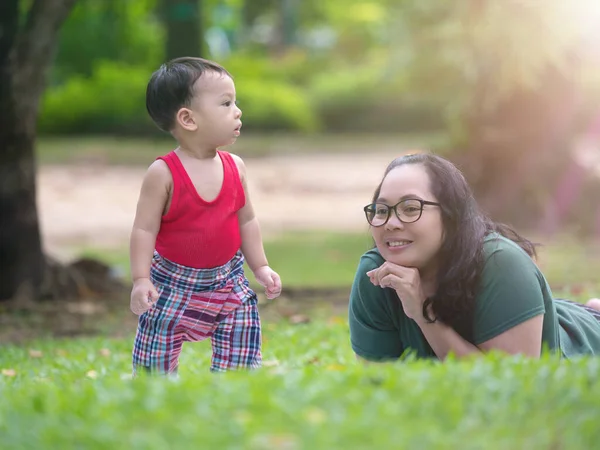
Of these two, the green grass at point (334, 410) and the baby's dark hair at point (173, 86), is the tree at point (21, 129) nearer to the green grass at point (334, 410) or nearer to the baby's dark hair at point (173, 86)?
the baby's dark hair at point (173, 86)

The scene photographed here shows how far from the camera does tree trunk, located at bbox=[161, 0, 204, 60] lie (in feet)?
78.3

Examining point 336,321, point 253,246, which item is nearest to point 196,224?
point 253,246

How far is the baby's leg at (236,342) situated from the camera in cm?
Answer: 474

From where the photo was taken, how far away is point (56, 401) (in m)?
3.50

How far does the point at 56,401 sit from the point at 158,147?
818 inches

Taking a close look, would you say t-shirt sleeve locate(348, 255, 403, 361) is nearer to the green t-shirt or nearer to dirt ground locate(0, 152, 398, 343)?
the green t-shirt

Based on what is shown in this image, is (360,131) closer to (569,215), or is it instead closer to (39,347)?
(569,215)

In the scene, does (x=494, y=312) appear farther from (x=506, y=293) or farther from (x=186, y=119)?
(x=186, y=119)

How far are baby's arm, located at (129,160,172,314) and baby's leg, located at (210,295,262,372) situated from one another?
0.41 m

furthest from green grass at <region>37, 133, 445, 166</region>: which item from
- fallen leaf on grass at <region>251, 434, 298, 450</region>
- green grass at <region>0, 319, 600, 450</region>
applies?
fallen leaf on grass at <region>251, 434, 298, 450</region>

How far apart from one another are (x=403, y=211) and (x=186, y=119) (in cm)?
113

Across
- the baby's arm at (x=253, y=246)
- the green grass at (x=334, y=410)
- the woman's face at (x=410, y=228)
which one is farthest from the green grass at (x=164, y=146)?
the green grass at (x=334, y=410)

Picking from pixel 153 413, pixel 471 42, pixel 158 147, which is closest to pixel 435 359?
A: pixel 153 413

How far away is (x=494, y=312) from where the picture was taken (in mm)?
4086
